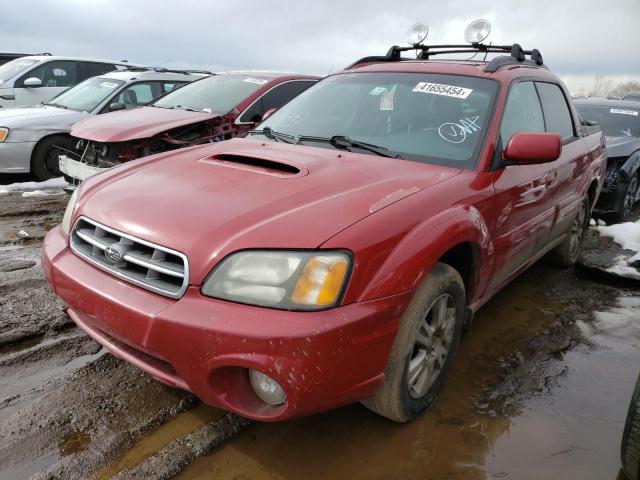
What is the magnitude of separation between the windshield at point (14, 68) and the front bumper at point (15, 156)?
10.8 feet

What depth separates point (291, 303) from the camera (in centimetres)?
171

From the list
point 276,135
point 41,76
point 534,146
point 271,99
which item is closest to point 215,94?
point 271,99

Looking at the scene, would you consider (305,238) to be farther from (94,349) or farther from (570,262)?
(570,262)

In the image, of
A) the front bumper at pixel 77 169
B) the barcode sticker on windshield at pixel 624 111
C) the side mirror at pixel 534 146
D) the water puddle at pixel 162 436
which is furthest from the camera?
the barcode sticker on windshield at pixel 624 111

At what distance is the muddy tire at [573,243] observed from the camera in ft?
13.9

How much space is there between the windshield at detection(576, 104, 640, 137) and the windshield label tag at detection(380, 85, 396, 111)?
4.79m

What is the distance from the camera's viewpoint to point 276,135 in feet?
10.00

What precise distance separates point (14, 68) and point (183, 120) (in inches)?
232

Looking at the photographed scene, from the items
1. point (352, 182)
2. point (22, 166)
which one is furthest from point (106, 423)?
point (22, 166)

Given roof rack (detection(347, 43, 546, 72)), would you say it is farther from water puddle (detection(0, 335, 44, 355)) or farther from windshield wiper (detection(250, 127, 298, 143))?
water puddle (detection(0, 335, 44, 355))

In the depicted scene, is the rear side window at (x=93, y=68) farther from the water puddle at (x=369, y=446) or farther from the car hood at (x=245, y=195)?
the water puddle at (x=369, y=446)

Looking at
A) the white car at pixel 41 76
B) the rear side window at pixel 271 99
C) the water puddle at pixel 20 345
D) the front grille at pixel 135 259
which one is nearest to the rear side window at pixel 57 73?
the white car at pixel 41 76

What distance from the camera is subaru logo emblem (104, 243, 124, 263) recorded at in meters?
1.95

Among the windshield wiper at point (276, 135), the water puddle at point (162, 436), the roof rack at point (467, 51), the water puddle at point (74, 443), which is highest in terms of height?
the roof rack at point (467, 51)
